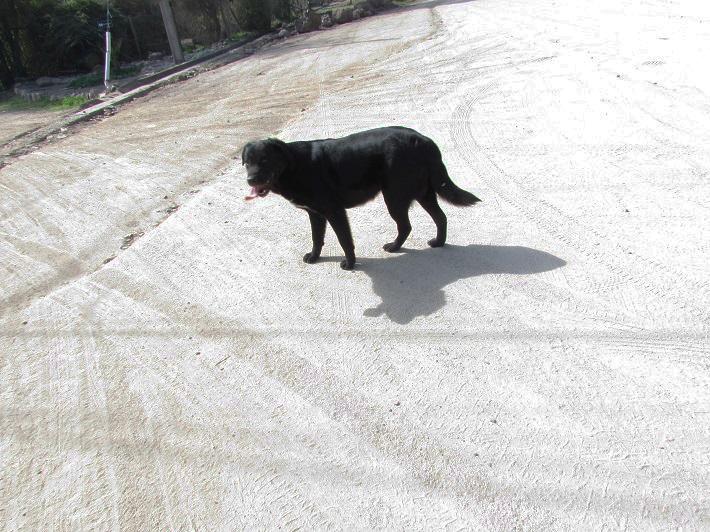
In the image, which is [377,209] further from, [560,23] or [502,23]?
[502,23]

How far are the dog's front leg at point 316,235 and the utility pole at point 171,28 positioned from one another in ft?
52.8

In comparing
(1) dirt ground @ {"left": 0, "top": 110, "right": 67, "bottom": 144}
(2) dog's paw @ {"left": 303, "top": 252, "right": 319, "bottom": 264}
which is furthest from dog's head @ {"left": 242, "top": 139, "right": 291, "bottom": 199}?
(1) dirt ground @ {"left": 0, "top": 110, "right": 67, "bottom": 144}

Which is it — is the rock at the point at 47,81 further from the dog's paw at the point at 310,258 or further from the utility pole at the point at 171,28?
the dog's paw at the point at 310,258

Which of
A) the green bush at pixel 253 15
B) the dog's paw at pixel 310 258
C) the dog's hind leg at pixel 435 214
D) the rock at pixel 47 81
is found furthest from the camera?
the green bush at pixel 253 15

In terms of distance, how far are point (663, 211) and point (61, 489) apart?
514 cm

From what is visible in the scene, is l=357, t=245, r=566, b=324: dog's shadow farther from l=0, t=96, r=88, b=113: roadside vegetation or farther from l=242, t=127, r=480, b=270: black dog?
l=0, t=96, r=88, b=113: roadside vegetation

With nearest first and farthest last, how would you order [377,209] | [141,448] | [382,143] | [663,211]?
[141,448]
[382,143]
[663,211]
[377,209]

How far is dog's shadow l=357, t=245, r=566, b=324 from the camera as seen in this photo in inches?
171

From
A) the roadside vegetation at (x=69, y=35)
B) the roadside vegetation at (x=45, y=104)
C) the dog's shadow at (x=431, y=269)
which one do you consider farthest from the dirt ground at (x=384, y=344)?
the roadside vegetation at (x=69, y=35)

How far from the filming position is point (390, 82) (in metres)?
11.5

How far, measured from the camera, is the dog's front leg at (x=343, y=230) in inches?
187

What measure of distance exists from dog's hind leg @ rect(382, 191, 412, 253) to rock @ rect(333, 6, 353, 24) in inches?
893

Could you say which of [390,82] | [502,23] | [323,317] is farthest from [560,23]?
[323,317]

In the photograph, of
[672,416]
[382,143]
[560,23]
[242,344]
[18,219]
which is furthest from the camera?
[560,23]
